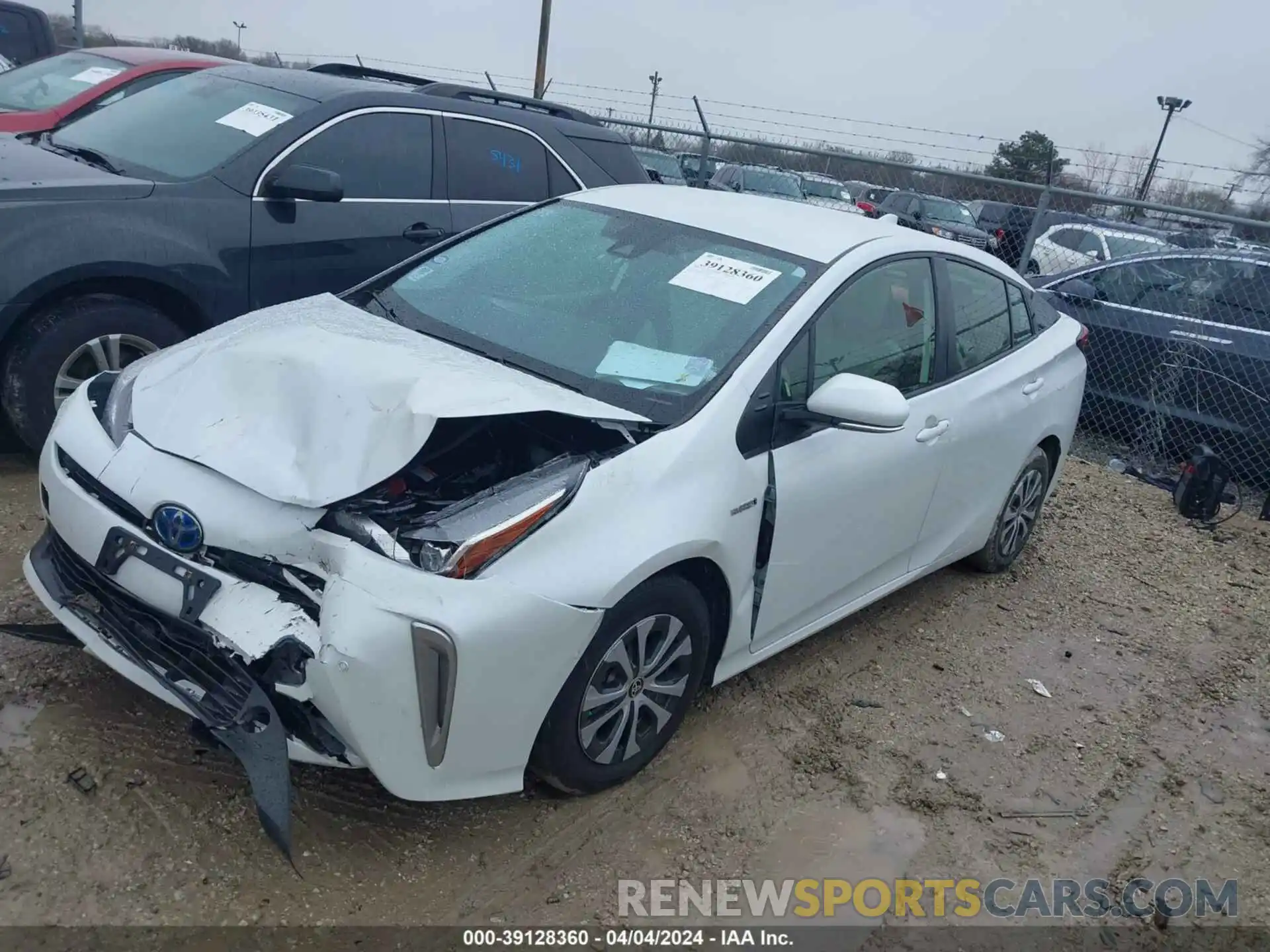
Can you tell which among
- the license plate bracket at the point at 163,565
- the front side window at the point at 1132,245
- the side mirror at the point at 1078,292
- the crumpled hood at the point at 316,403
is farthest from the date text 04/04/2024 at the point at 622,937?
the front side window at the point at 1132,245

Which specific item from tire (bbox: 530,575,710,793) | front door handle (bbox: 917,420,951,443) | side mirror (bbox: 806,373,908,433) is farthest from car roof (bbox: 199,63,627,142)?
tire (bbox: 530,575,710,793)

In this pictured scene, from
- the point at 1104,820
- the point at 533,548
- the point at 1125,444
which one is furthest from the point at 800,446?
the point at 1125,444

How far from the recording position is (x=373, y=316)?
347 centimetres

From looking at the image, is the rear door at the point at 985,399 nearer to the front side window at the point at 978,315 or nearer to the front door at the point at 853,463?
the front side window at the point at 978,315

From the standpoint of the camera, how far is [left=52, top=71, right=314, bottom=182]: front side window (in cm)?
480

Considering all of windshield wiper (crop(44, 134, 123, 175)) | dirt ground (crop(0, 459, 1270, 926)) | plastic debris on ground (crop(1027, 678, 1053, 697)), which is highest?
windshield wiper (crop(44, 134, 123, 175))

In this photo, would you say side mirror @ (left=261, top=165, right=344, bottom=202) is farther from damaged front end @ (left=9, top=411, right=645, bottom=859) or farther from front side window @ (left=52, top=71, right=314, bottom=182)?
damaged front end @ (left=9, top=411, right=645, bottom=859)

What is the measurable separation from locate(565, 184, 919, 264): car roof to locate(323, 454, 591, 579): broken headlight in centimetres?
141

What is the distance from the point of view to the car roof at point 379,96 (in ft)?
17.1

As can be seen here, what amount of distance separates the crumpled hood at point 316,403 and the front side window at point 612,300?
0.64 feet

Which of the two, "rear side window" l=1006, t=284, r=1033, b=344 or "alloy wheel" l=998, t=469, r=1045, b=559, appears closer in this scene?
"rear side window" l=1006, t=284, r=1033, b=344

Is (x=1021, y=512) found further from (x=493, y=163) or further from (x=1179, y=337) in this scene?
(x=493, y=163)

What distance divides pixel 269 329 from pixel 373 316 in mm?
433

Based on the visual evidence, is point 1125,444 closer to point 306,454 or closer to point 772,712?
point 772,712
